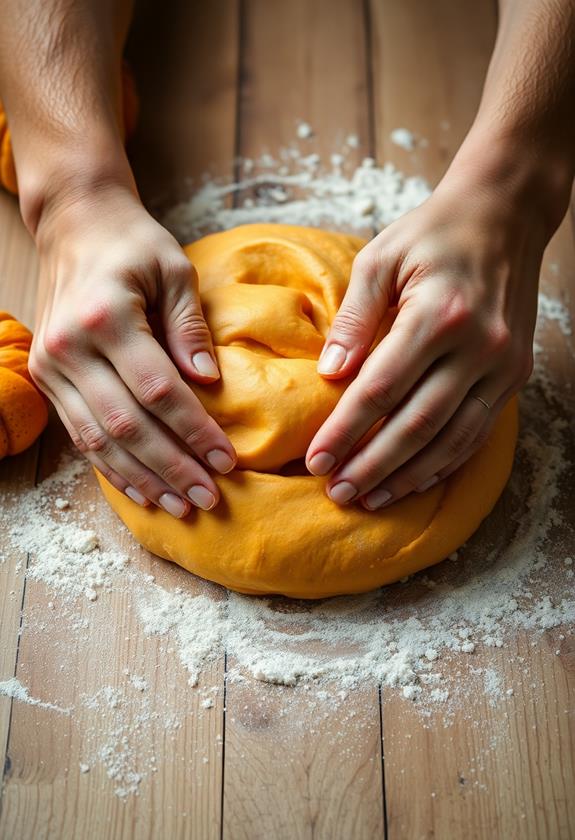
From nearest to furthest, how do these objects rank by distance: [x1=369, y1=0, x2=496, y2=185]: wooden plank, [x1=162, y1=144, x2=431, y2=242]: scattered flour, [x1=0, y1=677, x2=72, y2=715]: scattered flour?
[x1=0, y1=677, x2=72, y2=715]: scattered flour, [x1=162, y1=144, x2=431, y2=242]: scattered flour, [x1=369, y1=0, x2=496, y2=185]: wooden plank

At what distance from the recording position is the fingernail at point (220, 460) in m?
1.33

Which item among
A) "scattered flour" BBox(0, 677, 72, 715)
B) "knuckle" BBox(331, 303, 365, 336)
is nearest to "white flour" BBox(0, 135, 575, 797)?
"scattered flour" BBox(0, 677, 72, 715)

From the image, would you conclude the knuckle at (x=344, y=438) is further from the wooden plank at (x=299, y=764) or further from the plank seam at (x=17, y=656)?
the plank seam at (x=17, y=656)

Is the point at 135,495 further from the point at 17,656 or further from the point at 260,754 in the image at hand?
the point at 260,754

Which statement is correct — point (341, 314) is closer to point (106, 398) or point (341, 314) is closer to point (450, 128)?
point (106, 398)

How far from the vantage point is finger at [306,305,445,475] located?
128 centimetres

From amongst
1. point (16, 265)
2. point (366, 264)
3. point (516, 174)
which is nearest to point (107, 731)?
point (366, 264)

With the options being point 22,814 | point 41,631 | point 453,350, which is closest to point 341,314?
point 453,350

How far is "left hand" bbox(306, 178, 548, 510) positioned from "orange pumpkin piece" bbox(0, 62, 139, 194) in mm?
892

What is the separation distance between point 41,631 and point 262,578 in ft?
1.34

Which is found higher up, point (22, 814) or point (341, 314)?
point (341, 314)

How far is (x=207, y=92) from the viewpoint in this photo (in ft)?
7.17

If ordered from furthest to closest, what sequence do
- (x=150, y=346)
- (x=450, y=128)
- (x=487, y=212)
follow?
1. (x=450, y=128)
2. (x=487, y=212)
3. (x=150, y=346)

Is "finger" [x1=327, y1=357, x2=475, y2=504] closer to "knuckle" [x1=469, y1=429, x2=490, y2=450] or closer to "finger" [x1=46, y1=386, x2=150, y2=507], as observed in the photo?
"knuckle" [x1=469, y1=429, x2=490, y2=450]
